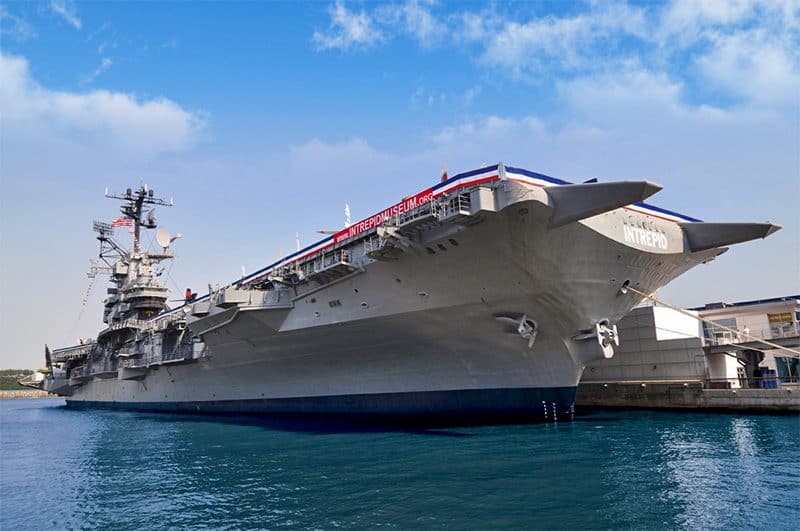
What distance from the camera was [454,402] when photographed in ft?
50.2

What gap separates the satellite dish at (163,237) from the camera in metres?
30.7

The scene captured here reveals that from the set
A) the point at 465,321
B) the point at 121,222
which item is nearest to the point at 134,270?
the point at 121,222

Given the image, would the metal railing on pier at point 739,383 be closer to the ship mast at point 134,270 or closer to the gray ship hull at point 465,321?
the gray ship hull at point 465,321

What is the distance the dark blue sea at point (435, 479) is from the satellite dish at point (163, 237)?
1700 cm

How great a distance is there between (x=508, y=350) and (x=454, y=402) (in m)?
2.39

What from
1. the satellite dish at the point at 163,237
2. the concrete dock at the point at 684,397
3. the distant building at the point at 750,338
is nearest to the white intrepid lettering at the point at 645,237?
the distant building at the point at 750,338

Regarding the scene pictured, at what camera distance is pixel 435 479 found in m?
8.84

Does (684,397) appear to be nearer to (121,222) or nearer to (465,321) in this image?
(465,321)

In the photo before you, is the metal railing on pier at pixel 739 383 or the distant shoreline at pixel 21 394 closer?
the metal railing on pier at pixel 739 383

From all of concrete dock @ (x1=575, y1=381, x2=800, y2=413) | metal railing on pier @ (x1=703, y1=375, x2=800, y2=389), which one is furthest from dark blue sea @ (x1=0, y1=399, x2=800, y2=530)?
metal railing on pier @ (x1=703, y1=375, x2=800, y2=389)

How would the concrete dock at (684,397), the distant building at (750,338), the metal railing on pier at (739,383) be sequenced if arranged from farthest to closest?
the distant building at (750,338) → the metal railing on pier at (739,383) → the concrete dock at (684,397)

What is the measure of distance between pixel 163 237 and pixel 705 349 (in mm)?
28499

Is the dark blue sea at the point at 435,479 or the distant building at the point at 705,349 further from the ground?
the distant building at the point at 705,349

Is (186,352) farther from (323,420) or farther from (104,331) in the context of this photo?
(104,331)
